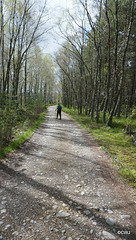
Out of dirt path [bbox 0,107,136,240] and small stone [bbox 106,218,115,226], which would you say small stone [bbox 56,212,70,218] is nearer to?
dirt path [bbox 0,107,136,240]

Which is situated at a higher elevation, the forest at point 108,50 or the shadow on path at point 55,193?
the forest at point 108,50

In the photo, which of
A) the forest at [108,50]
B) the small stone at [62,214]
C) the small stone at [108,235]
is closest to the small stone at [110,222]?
the small stone at [108,235]

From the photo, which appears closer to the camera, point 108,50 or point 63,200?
point 63,200

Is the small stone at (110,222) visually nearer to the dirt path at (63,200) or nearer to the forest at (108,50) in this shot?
the dirt path at (63,200)

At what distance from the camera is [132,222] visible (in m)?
2.50

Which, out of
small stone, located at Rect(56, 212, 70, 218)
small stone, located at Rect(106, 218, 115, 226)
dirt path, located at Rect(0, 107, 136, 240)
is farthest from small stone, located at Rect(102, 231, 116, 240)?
small stone, located at Rect(56, 212, 70, 218)

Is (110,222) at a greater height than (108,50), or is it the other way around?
(108,50)

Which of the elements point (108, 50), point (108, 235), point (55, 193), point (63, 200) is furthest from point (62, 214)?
point (108, 50)

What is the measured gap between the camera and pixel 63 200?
3062 mm

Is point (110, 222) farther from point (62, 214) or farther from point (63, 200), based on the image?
point (63, 200)

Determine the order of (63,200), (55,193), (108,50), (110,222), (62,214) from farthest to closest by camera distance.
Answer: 1. (108,50)
2. (55,193)
3. (63,200)
4. (62,214)
5. (110,222)

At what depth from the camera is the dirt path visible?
232cm

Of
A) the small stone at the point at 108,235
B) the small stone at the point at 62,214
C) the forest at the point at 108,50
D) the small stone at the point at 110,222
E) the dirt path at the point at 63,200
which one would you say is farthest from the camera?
the forest at the point at 108,50

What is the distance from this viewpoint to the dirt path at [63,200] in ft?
7.61
